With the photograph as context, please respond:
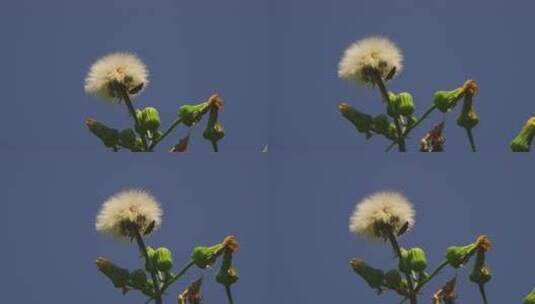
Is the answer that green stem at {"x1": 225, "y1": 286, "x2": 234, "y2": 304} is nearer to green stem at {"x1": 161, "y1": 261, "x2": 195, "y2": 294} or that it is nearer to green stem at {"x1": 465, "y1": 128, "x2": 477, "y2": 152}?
green stem at {"x1": 161, "y1": 261, "x2": 195, "y2": 294}

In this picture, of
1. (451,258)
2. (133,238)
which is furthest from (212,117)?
(451,258)

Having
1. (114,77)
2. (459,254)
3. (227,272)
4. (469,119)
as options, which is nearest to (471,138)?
(469,119)

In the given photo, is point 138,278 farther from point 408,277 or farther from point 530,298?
point 530,298

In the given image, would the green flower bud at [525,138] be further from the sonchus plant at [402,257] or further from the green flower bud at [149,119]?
the green flower bud at [149,119]

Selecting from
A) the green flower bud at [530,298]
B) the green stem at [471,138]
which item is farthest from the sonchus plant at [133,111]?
the green flower bud at [530,298]

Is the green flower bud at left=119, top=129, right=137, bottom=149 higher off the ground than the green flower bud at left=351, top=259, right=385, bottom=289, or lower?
higher

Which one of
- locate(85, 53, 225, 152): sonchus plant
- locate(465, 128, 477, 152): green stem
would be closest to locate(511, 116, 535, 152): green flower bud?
locate(465, 128, 477, 152): green stem

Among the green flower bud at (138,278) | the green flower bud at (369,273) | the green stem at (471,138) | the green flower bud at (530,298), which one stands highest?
the green stem at (471,138)

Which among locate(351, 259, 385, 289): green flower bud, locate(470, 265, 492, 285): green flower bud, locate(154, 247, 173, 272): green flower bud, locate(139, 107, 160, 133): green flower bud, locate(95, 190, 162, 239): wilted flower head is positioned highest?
locate(139, 107, 160, 133): green flower bud
